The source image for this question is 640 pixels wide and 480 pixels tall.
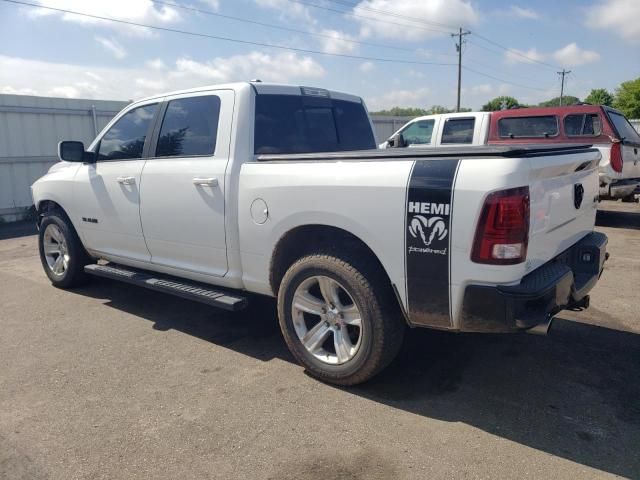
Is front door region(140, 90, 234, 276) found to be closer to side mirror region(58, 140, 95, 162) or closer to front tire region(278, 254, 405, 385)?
front tire region(278, 254, 405, 385)

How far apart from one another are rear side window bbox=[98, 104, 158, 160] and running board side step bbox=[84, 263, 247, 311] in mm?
1069

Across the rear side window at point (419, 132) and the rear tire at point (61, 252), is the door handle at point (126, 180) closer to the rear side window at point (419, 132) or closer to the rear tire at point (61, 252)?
the rear tire at point (61, 252)

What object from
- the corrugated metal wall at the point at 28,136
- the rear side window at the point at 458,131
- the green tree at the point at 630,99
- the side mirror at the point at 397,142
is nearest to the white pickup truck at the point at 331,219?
the side mirror at the point at 397,142

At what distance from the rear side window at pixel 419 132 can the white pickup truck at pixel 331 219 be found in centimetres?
Result: 639

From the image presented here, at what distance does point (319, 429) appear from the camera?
2965 millimetres

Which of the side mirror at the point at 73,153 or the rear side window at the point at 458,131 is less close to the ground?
the rear side window at the point at 458,131

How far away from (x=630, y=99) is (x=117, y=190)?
64.2 m

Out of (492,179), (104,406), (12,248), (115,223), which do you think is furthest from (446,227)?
(12,248)

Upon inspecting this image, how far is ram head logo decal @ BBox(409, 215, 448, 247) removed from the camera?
9.06 ft

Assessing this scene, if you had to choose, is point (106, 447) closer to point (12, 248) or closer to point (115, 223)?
point (115, 223)

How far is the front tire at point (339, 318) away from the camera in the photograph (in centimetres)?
315

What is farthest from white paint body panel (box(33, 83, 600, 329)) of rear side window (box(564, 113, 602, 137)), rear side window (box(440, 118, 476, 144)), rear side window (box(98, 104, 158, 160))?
rear side window (box(440, 118, 476, 144))

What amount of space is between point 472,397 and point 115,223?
349 centimetres

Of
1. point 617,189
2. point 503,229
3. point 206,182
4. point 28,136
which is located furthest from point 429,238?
point 28,136
